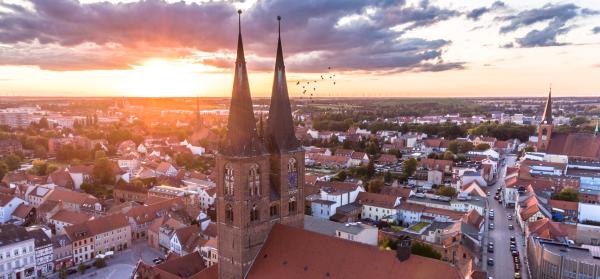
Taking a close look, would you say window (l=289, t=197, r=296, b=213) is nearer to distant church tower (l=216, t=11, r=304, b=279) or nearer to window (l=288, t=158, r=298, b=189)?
distant church tower (l=216, t=11, r=304, b=279)

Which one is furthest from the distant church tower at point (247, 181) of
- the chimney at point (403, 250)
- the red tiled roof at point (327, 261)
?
the chimney at point (403, 250)

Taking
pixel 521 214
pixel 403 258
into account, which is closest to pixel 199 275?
pixel 403 258

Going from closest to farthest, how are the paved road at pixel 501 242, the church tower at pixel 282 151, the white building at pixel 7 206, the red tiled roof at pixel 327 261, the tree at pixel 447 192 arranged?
1. the red tiled roof at pixel 327 261
2. the church tower at pixel 282 151
3. the paved road at pixel 501 242
4. the white building at pixel 7 206
5. the tree at pixel 447 192

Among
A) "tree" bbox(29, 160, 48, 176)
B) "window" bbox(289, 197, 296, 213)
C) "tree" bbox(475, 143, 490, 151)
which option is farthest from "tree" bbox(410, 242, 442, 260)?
"tree" bbox(29, 160, 48, 176)

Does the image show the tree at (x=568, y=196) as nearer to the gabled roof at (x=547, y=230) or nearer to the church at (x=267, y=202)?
the gabled roof at (x=547, y=230)

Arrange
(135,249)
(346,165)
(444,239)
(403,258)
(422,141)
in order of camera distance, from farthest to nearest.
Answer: (422,141) < (346,165) < (135,249) < (444,239) < (403,258)

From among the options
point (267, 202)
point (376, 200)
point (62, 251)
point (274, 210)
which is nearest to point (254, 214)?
point (267, 202)

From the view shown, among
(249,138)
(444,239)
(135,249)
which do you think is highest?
(249,138)

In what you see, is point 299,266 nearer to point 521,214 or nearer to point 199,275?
point 199,275
